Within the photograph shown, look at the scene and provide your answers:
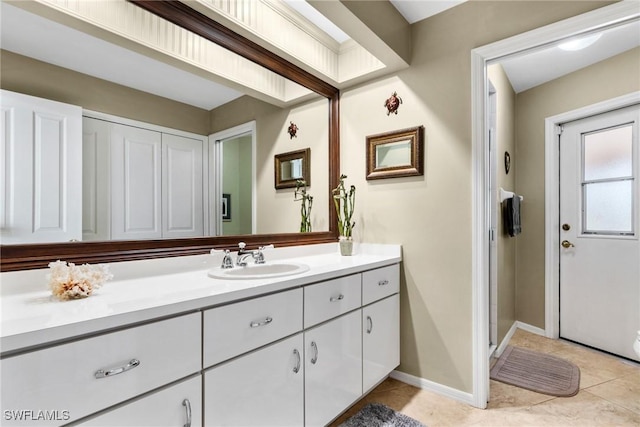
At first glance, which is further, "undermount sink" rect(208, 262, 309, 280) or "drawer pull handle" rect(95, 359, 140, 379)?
"undermount sink" rect(208, 262, 309, 280)

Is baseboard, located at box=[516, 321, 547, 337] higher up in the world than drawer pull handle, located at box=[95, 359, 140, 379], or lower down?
lower down

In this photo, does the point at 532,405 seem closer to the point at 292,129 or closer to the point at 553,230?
the point at 553,230

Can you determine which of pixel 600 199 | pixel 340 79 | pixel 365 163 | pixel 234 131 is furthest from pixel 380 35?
pixel 600 199

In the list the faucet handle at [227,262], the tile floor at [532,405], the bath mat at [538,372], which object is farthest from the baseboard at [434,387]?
the faucet handle at [227,262]

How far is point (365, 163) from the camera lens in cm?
228

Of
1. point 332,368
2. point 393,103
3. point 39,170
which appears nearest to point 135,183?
point 39,170

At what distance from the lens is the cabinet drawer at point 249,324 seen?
1.04 m

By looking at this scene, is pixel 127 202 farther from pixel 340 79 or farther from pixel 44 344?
pixel 340 79

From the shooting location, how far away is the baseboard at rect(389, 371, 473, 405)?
187 centimetres

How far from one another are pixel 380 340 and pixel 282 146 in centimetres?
140

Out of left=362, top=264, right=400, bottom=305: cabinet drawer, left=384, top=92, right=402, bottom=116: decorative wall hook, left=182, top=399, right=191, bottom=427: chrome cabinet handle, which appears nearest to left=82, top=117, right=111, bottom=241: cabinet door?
left=182, top=399, right=191, bottom=427: chrome cabinet handle

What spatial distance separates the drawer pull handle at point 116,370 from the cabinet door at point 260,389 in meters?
0.24

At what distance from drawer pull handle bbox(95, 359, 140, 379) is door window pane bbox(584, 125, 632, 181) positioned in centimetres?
343

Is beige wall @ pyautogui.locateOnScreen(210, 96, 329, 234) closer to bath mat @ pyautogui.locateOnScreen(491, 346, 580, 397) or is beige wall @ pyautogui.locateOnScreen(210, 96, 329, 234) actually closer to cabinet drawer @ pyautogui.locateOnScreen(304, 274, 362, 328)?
cabinet drawer @ pyautogui.locateOnScreen(304, 274, 362, 328)
